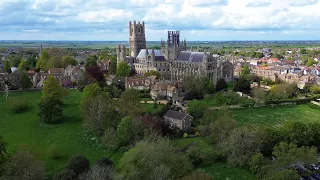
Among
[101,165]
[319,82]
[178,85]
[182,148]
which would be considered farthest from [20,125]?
[319,82]

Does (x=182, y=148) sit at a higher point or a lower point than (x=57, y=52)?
lower

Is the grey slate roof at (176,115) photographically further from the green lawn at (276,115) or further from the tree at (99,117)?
the green lawn at (276,115)

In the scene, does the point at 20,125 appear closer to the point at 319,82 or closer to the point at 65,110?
the point at 65,110

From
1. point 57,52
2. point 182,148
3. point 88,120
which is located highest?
point 57,52

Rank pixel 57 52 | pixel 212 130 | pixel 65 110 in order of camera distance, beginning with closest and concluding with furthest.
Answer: pixel 212 130 → pixel 65 110 → pixel 57 52

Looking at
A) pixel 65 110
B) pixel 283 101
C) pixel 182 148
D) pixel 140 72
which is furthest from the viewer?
pixel 140 72

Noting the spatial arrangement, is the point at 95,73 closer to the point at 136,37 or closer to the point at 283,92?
the point at 136,37

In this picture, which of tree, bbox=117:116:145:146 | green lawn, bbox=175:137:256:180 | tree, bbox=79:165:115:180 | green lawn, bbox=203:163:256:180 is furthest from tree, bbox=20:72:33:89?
green lawn, bbox=203:163:256:180

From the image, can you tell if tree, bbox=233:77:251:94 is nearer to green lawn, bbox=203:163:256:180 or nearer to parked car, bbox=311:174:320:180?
green lawn, bbox=203:163:256:180

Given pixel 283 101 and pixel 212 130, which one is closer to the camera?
pixel 212 130
